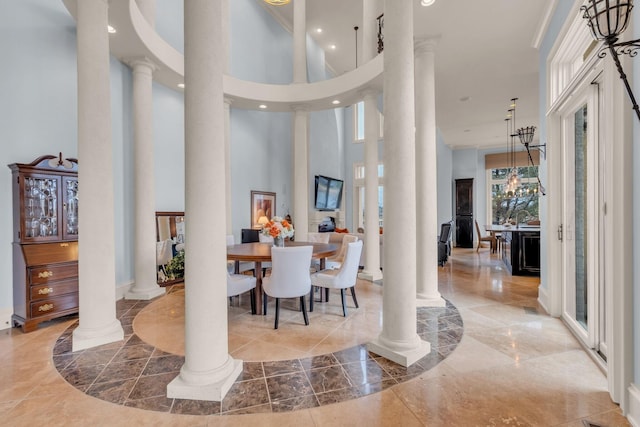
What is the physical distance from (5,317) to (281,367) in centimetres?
315

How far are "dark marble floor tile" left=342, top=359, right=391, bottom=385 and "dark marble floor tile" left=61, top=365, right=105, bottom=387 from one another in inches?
76.1

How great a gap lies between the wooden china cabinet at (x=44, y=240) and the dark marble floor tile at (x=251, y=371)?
8.08 feet

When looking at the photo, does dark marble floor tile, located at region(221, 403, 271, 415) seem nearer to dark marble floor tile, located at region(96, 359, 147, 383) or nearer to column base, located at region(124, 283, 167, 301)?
dark marble floor tile, located at region(96, 359, 147, 383)

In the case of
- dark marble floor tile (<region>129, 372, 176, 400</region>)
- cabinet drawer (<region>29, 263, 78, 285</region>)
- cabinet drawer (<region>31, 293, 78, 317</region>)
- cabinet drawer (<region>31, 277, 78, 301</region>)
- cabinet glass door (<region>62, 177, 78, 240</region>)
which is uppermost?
cabinet glass door (<region>62, 177, 78, 240</region>)

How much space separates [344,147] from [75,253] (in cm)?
951

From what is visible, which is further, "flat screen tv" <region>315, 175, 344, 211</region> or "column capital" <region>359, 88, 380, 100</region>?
"flat screen tv" <region>315, 175, 344, 211</region>

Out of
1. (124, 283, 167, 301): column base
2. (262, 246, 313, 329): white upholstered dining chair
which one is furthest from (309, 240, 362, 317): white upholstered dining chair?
(124, 283, 167, 301): column base

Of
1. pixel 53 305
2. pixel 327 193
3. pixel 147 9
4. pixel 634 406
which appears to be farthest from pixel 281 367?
pixel 327 193

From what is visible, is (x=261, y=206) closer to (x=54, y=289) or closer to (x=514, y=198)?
(x=54, y=289)

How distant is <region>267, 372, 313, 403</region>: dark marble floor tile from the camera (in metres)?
2.08

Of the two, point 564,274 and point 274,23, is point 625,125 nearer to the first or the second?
point 564,274

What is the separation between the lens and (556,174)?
3473 millimetres

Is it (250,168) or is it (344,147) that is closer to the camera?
(250,168)

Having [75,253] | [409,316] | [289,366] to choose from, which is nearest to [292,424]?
[289,366]
